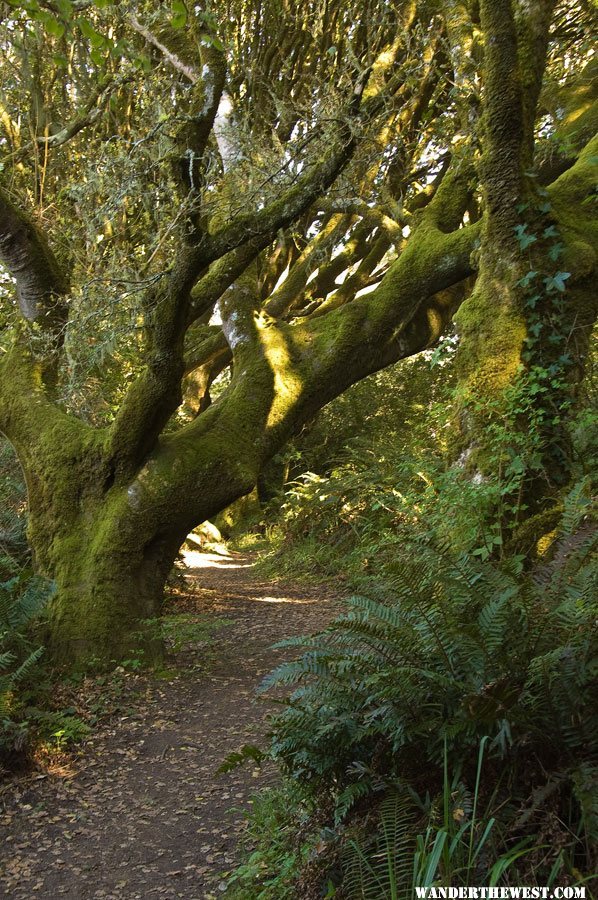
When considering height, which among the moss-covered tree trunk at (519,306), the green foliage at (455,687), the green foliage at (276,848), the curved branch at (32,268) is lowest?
the green foliage at (276,848)

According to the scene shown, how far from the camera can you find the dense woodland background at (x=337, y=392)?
2.48 meters

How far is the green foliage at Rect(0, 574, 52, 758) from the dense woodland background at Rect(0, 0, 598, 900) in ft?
0.09

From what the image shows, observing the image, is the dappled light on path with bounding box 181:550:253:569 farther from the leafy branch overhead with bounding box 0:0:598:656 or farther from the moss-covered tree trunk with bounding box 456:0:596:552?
the moss-covered tree trunk with bounding box 456:0:596:552

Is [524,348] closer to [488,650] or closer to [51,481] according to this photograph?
[488,650]

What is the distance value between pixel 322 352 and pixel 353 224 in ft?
21.6

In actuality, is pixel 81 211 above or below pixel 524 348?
above

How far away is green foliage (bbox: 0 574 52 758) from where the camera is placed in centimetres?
448

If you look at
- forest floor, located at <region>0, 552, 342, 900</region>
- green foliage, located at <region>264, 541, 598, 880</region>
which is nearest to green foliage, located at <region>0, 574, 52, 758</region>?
forest floor, located at <region>0, 552, 342, 900</region>

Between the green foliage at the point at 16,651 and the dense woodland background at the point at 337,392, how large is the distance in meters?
0.03

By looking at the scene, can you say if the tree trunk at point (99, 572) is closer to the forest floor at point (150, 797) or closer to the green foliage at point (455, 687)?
the forest floor at point (150, 797)

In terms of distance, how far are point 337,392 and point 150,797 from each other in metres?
4.62

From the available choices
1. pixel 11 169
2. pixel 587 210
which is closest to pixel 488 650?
pixel 587 210

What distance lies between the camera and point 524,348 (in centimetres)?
539

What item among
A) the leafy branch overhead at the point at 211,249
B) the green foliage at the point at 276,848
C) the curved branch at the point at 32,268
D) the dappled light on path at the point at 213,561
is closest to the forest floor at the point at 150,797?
the green foliage at the point at 276,848
